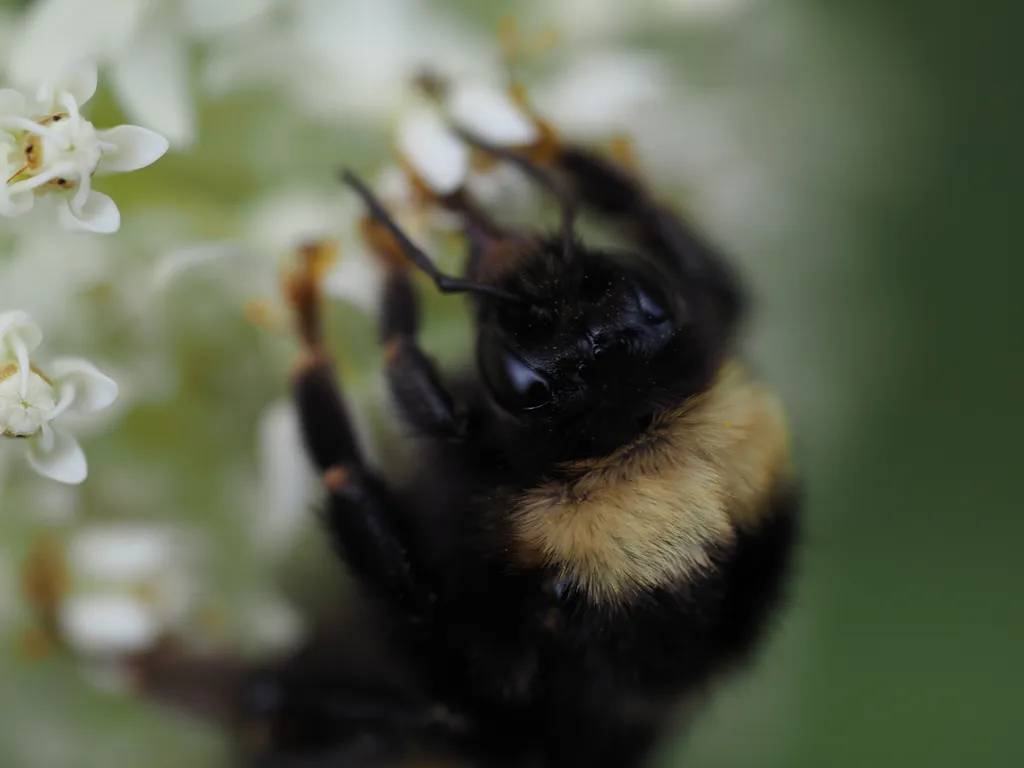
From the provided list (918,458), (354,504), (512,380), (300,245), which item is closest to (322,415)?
(354,504)

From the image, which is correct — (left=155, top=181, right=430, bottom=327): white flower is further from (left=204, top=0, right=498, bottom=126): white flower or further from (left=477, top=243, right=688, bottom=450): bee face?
(left=477, top=243, right=688, bottom=450): bee face

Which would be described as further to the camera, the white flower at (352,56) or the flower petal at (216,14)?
the white flower at (352,56)

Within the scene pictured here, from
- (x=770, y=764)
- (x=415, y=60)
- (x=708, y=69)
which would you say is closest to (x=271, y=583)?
(x=415, y=60)

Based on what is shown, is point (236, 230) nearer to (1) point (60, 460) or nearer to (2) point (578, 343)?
(1) point (60, 460)

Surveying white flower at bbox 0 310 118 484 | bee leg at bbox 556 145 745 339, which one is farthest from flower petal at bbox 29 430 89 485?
bee leg at bbox 556 145 745 339

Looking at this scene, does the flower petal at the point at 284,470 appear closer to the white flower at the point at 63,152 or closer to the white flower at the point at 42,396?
the white flower at the point at 42,396

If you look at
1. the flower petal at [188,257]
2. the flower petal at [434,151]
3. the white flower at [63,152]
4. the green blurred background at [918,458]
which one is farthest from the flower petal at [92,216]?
the green blurred background at [918,458]
